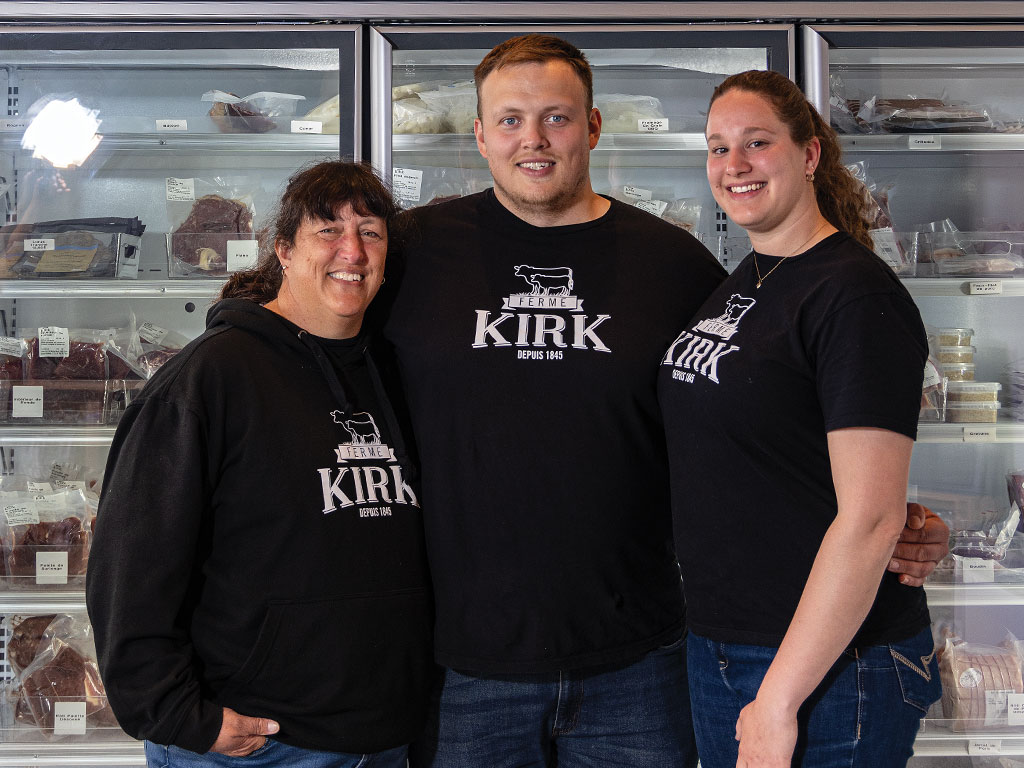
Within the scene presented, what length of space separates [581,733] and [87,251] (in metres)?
1.81

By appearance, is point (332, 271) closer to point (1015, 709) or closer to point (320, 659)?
point (320, 659)

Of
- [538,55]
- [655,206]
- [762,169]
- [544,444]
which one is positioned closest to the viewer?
[762,169]

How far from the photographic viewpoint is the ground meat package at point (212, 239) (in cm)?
232

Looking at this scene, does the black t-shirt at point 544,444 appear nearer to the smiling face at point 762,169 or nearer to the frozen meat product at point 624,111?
the smiling face at point 762,169

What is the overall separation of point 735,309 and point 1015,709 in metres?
1.66

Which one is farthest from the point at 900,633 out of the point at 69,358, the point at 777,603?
the point at 69,358

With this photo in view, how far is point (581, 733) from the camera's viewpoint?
1504 millimetres

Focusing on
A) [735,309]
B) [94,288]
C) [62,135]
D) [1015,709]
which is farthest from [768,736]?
[62,135]

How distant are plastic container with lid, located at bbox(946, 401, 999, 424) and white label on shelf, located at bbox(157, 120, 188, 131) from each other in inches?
89.7

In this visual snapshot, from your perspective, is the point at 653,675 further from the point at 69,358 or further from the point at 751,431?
the point at 69,358

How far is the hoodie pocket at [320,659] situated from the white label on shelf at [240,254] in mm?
1310

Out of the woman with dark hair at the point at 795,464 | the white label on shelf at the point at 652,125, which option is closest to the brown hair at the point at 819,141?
the woman with dark hair at the point at 795,464

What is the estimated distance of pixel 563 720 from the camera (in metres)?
1.48

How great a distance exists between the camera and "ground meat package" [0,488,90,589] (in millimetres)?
2250
